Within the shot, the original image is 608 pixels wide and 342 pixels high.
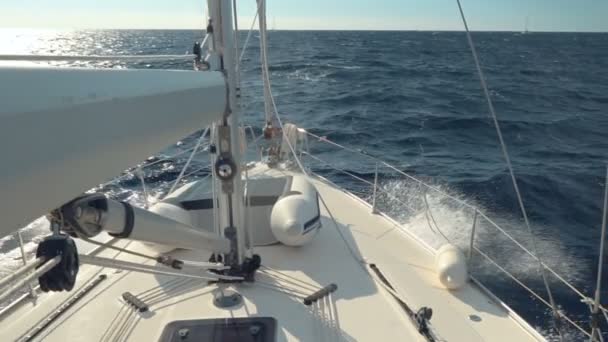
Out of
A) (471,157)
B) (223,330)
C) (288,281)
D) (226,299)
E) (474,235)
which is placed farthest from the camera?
(471,157)

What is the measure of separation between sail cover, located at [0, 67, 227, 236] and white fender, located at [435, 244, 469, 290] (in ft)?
8.51

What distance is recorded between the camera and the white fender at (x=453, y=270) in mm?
3371

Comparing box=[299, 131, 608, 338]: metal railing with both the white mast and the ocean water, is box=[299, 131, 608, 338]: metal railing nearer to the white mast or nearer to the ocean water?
the ocean water

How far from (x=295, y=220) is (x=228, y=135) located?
1126 millimetres

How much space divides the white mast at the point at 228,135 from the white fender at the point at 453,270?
1.52 metres

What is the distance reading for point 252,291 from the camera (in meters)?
3.13

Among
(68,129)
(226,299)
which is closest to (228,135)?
(226,299)

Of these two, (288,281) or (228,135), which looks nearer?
(228,135)

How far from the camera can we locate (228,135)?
2666 mm

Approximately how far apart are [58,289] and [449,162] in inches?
431

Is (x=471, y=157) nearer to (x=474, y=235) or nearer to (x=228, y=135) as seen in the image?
(x=474, y=235)

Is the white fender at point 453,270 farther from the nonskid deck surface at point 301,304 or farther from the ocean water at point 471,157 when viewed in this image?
the ocean water at point 471,157

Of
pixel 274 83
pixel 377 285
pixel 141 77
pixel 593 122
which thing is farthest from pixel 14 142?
pixel 274 83

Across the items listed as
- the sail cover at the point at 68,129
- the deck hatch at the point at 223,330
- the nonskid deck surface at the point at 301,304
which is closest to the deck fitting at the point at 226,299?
the nonskid deck surface at the point at 301,304
